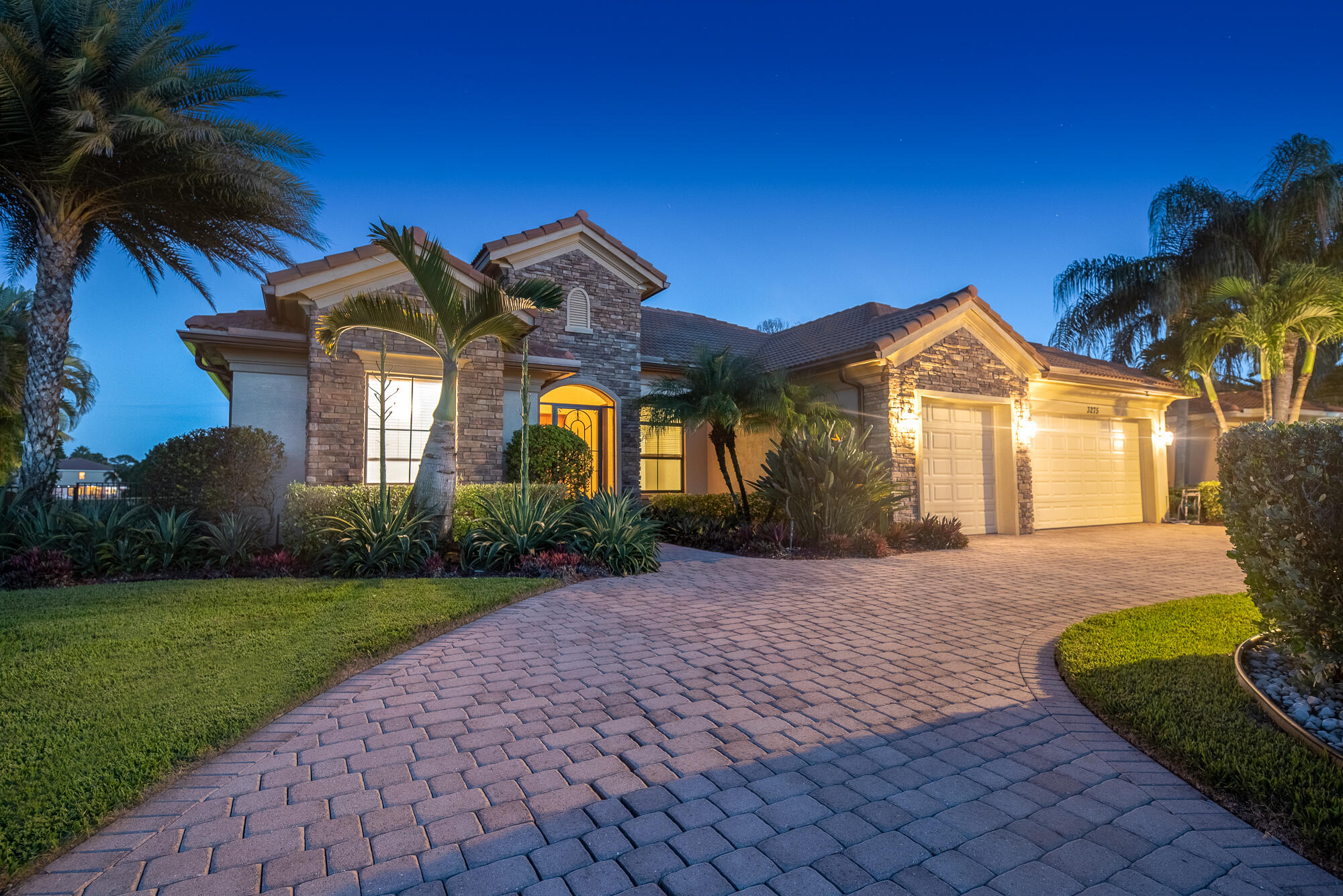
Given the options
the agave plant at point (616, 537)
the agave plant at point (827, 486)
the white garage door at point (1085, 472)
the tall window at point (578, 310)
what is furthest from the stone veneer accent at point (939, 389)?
the tall window at point (578, 310)

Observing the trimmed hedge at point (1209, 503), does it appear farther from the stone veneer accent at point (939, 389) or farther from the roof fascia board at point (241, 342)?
the roof fascia board at point (241, 342)

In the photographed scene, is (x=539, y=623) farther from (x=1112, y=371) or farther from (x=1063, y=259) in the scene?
(x=1063, y=259)

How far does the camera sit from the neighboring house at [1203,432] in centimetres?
1820

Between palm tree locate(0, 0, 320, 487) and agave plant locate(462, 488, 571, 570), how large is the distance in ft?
20.7

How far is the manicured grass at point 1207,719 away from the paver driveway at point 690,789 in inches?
5.3

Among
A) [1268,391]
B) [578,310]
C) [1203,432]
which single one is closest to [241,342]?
[578,310]

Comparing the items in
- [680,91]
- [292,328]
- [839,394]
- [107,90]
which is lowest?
[839,394]

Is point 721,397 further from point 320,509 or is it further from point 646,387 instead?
point 320,509

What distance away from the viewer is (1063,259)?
18.9 metres

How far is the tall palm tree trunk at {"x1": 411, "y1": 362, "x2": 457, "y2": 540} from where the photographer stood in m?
8.19

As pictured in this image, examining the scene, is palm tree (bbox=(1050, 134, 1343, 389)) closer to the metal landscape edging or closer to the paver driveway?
the metal landscape edging

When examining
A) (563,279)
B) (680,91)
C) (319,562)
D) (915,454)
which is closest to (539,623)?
(319,562)

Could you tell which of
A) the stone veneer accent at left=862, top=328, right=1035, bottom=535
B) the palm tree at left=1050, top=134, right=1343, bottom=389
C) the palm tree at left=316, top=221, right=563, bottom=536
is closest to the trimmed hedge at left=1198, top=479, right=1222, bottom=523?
the palm tree at left=1050, top=134, right=1343, bottom=389

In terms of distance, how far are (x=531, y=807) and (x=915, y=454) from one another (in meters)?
10.6
